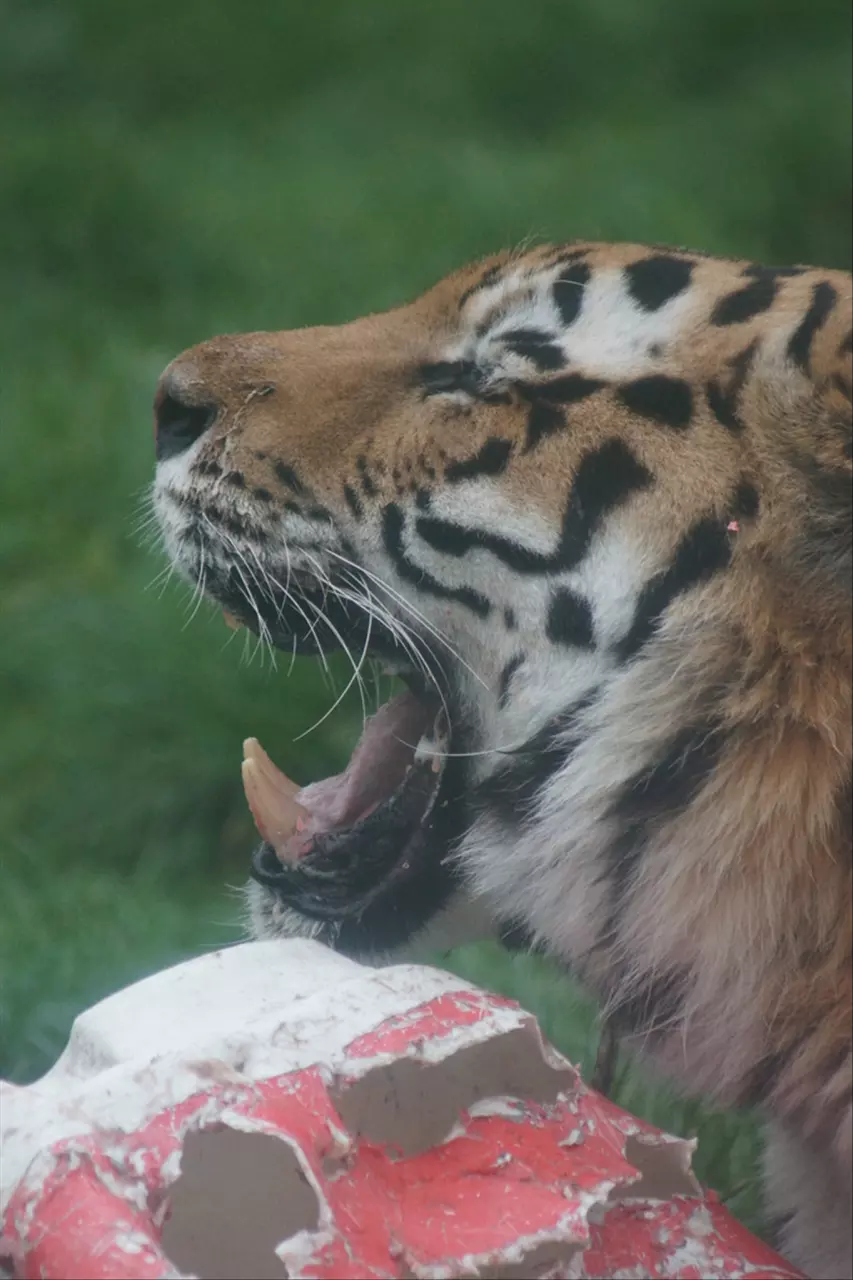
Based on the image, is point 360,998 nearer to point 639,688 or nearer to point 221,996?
point 221,996

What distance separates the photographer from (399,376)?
51.7 inches

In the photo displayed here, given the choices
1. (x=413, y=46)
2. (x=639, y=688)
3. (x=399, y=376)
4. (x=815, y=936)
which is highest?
(x=413, y=46)

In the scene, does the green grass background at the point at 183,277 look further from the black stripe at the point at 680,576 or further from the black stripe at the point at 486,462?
the black stripe at the point at 680,576

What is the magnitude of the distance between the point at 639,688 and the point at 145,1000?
40 cm

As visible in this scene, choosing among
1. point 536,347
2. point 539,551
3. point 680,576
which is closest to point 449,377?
point 536,347

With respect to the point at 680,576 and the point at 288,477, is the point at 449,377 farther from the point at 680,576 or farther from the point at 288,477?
the point at 680,576

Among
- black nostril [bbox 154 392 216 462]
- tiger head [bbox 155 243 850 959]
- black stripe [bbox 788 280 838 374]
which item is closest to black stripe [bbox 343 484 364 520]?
tiger head [bbox 155 243 850 959]

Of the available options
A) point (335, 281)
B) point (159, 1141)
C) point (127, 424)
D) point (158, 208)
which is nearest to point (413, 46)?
point (335, 281)

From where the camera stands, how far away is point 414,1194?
33.7 inches

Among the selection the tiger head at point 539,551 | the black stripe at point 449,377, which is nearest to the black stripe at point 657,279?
the tiger head at point 539,551

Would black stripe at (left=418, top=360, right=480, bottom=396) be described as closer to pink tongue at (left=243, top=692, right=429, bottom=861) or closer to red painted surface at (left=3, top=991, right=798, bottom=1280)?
pink tongue at (left=243, top=692, right=429, bottom=861)

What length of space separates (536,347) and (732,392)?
181 millimetres

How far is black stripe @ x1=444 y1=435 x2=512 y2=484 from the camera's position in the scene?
4.00 feet

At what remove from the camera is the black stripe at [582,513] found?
1156mm
